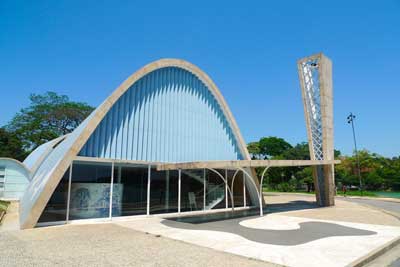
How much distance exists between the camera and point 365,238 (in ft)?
29.9

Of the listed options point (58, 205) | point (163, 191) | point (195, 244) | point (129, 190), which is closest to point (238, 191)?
point (163, 191)

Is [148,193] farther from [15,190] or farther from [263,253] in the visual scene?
[15,190]

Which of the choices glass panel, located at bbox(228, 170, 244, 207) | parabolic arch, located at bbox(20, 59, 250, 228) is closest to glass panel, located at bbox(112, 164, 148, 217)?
parabolic arch, located at bbox(20, 59, 250, 228)

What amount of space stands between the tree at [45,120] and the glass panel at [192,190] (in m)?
39.2

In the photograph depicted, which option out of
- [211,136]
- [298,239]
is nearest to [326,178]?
[211,136]

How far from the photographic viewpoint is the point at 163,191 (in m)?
15.5

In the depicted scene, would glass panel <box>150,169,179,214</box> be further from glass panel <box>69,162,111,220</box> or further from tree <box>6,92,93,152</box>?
tree <box>6,92,93,152</box>

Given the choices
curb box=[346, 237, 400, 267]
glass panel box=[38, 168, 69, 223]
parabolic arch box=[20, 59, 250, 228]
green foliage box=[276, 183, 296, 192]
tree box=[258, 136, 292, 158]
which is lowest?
green foliage box=[276, 183, 296, 192]

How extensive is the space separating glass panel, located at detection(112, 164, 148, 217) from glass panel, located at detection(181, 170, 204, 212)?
2.67 metres

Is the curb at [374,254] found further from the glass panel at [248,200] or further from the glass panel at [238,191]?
the glass panel at [248,200]

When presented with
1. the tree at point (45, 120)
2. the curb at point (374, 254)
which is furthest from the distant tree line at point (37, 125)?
the curb at point (374, 254)

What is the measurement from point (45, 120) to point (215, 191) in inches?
1664

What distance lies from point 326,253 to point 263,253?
5.74ft

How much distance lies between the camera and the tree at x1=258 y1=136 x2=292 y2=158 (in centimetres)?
7844
